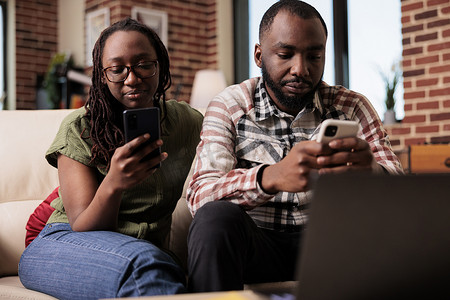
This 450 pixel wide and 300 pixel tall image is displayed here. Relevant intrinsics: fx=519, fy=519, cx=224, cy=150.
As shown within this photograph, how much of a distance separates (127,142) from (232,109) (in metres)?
0.37

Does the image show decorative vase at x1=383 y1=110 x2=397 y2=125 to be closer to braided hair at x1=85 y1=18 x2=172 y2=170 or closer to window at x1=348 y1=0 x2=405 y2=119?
window at x1=348 y1=0 x2=405 y2=119

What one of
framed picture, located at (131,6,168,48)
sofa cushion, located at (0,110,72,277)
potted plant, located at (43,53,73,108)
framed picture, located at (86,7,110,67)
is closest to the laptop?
sofa cushion, located at (0,110,72,277)

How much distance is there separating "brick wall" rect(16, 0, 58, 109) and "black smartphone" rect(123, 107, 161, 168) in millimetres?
4425

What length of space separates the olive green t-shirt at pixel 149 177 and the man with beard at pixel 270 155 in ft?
0.49

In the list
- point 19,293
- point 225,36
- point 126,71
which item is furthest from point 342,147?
point 225,36

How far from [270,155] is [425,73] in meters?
2.13

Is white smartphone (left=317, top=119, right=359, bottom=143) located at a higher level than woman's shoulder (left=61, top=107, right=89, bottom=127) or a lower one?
lower

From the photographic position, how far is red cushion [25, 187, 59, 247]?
149cm

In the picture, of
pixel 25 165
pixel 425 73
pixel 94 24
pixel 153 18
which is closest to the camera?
pixel 25 165

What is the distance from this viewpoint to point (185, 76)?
4688 millimetres

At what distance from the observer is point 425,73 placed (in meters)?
3.10

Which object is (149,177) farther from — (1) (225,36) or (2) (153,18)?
(1) (225,36)

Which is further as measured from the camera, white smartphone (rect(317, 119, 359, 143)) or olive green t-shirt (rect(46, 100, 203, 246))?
olive green t-shirt (rect(46, 100, 203, 246))

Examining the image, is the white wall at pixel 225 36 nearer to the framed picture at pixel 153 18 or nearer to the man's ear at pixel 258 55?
the framed picture at pixel 153 18
